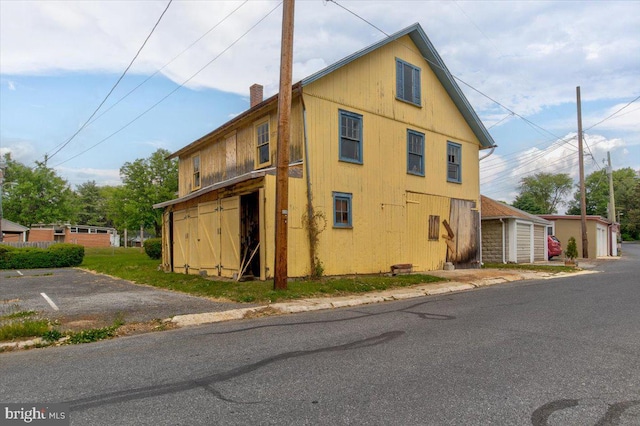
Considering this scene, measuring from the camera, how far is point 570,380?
4.46 metres

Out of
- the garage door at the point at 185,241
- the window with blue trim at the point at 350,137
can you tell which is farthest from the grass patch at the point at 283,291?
the window with blue trim at the point at 350,137

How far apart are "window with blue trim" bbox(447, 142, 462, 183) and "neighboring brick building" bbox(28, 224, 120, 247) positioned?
49.1m

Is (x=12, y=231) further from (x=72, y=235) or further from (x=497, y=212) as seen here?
(x=497, y=212)

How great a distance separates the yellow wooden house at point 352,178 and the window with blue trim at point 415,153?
6 cm

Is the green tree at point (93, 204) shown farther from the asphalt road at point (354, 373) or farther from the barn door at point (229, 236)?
the asphalt road at point (354, 373)

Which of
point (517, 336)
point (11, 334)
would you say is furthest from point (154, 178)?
point (517, 336)

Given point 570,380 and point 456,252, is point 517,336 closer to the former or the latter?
point 570,380

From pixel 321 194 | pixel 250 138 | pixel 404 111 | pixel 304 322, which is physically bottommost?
pixel 304 322

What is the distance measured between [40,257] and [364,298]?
72.6 ft

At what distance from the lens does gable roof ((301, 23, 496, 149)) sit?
15.1 metres

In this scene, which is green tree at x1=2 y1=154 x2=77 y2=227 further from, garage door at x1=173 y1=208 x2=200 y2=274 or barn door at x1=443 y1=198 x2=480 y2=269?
barn door at x1=443 y1=198 x2=480 y2=269

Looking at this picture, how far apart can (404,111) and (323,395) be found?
14438 mm

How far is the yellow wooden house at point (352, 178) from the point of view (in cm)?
1344

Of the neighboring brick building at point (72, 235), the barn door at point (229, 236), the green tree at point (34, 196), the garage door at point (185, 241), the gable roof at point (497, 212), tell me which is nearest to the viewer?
the barn door at point (229, 236)
